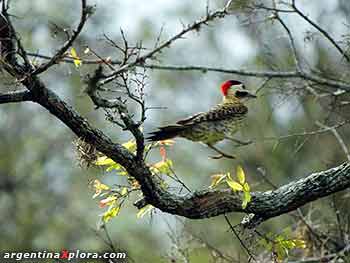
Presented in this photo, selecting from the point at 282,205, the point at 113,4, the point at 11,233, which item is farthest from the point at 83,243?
the point at 282,205

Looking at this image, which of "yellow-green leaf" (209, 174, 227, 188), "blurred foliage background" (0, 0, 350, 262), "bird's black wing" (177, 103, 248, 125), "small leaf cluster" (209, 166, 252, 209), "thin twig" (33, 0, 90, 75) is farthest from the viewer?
"blurred foliage background" (0, 0, 350, 262)

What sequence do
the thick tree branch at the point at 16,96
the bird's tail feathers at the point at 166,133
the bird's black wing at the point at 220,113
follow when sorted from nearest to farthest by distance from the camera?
the thick tree branch at the point at 16,96 → the bird's tail feathers at the point at 166,133 → the bird's black wing at the point at 220,113

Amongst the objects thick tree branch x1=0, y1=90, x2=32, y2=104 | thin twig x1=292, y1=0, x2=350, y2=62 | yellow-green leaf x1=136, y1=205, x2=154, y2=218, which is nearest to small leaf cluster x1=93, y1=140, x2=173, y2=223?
yellow-green leaf x1=136, y1=205, x2=154, y2=218

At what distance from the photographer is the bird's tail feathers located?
3383 mm

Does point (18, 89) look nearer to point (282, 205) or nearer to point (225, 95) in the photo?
point (282, 205)

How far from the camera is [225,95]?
14.1 feet

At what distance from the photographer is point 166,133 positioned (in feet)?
11.4

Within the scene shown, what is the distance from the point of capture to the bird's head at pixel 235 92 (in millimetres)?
4238

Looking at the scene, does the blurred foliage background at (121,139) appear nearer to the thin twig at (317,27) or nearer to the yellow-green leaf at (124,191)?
the thin twig at (317,27)

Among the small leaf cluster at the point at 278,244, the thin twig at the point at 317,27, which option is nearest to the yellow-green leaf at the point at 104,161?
the small leaf cluster at the point at 278,244

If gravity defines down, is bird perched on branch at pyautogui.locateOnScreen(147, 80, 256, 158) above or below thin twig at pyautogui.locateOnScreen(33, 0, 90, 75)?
above

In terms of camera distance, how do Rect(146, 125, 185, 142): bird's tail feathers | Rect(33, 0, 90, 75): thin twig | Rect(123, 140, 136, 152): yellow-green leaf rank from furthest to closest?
Rect(146, 125, 185, 142): bird's tail feathers, Rect(123, 140, 136, 152): yellow-green leaf, Rect(33, 0, 90, 75): thin twig

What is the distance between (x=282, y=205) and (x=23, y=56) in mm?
1444

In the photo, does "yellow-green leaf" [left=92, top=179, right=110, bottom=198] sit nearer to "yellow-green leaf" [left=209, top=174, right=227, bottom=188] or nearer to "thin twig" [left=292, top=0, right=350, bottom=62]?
"yellow-green leaf" [left=209, top=174, right=227, bottom=188]
